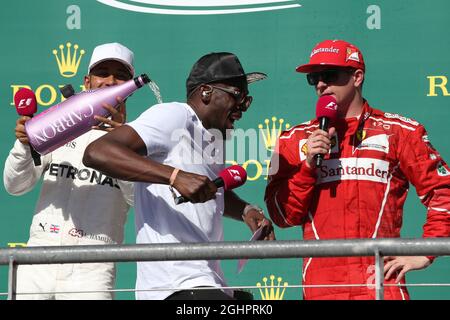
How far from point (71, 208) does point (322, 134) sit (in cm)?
101

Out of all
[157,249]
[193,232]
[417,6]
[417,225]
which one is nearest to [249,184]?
[417,225]

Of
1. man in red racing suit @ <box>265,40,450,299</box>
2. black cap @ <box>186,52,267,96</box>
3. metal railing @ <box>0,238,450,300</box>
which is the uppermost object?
black cap @ <box>186,52,267,96</box>

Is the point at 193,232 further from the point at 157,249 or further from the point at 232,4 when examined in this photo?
the point at 232,4

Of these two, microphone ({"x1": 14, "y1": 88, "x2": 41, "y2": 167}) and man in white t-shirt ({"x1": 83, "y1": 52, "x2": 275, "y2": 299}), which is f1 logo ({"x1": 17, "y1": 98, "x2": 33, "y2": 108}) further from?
man in white t-shirt ({"x1": 83, "y1": 52, "x2": 275, "y2": 299})

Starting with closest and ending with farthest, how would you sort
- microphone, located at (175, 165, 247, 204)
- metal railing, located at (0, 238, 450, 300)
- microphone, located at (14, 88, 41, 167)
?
1. metal railing, located at (0, 238, 450, 300)
2. microphone, located at (175, 165, 247, 204)
3. microphone, located at (14, 88, 41, 167)

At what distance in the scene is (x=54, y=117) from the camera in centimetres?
376

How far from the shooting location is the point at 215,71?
11.5ft

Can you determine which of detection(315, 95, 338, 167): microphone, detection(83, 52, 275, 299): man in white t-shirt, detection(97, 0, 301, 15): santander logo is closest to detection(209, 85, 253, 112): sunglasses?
detection(83, 52, 275, 299): man in white t-shirt

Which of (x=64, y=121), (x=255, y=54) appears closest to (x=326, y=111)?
(x=64, y=121)

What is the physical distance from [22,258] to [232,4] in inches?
93.1

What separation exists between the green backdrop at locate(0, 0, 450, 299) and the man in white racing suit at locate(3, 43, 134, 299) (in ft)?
2.57

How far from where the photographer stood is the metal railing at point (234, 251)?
270 cm

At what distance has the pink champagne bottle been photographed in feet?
12.3

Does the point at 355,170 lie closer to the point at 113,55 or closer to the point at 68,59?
the point at 113,55
